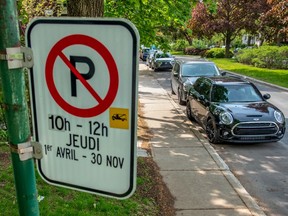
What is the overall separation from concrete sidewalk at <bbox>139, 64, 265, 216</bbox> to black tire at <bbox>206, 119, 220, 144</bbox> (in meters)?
0.20

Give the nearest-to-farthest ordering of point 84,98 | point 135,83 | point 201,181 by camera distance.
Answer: point 135,83 < point 84,98 < point 201,181

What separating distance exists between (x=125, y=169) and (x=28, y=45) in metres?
0.73

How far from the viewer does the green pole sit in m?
1.41

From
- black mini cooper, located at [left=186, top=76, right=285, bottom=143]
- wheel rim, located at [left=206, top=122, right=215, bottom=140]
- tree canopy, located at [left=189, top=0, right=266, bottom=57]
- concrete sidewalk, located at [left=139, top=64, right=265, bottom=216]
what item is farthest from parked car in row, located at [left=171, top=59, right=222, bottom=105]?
tree canopy, located at [left=189, top=0, right=266, bottom=57]

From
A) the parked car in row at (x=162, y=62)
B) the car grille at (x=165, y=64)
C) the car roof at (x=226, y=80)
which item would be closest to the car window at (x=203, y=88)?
the car roof at (x=226, y=80)

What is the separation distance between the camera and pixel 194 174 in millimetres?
6430

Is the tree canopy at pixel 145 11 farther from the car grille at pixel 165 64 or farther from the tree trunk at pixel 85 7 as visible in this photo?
the car grille at pixel 165 64

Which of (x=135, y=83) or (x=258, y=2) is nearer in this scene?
(x=135, y=83)

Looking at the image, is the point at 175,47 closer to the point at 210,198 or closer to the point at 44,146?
the point at 210,198

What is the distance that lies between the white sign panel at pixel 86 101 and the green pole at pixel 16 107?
0.43ft

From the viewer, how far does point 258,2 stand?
3441cm

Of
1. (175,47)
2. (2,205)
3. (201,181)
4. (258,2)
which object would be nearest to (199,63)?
(201,181)

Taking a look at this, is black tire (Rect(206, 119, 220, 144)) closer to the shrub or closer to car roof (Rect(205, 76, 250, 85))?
car roof (Rect(205, 76, 250, 85))

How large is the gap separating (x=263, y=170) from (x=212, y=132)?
6.37ft
